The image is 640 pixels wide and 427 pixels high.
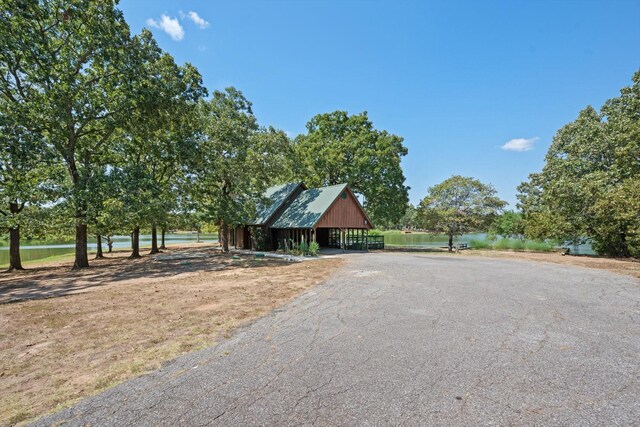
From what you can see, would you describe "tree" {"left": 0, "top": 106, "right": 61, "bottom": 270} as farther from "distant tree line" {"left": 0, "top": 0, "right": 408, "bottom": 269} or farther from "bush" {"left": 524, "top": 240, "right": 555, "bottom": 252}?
"bush" {"left": 524, "top": 240, "right": 555, "bottom": 252}

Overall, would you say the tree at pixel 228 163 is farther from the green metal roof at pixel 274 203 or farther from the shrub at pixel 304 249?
the shrub at pixel 304 249

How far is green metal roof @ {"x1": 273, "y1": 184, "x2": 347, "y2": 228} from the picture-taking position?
2120 cm

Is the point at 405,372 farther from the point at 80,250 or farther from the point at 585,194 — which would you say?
the point at 585,194

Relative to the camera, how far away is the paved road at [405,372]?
9.57 feet

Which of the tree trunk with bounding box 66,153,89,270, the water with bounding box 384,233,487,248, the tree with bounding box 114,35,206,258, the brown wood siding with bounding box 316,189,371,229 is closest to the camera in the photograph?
the tree trunk with bounding box 66,153,89,270

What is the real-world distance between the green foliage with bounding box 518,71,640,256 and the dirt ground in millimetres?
18073

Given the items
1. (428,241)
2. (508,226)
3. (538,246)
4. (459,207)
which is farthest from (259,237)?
(508,226)

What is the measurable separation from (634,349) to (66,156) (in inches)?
803

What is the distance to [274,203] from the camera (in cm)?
2536

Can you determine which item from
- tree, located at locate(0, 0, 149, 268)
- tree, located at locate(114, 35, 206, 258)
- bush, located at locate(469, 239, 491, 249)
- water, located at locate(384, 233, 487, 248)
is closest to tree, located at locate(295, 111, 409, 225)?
water, located at locate(384, 233, 487, 248)

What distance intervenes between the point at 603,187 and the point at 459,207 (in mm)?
9150

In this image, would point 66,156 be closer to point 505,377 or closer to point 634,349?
point 505,377

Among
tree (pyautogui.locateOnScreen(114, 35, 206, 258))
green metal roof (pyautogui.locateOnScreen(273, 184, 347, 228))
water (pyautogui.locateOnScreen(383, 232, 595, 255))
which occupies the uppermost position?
tree (pyautogui.locateOnScreen(114, 35, 206, 258))

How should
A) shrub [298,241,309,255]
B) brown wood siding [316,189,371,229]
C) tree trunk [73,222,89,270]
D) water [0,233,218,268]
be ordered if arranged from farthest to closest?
water [0,233,218,268]
brown wood siding [316,189,371,229]
shrub [298,241,309,255]
tree trunk [73,222,89,270]
